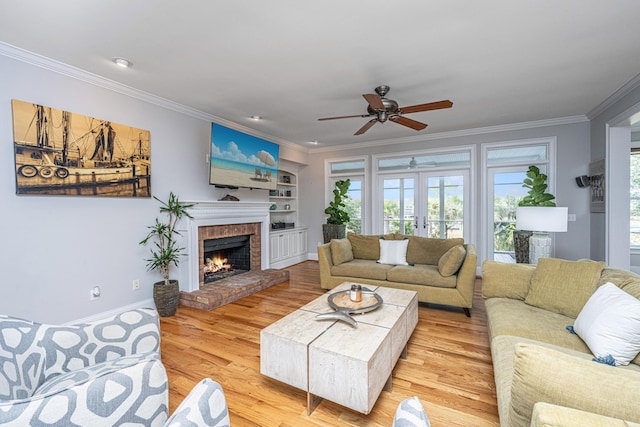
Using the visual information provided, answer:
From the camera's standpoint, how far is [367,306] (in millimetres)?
2293

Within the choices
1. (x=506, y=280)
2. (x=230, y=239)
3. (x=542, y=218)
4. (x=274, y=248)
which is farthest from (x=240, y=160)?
(x=542, y=218)

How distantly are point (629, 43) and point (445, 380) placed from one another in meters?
3.16

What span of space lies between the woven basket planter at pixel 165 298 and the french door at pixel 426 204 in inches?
156

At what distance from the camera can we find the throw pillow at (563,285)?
6.83ft

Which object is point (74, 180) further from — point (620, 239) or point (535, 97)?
point (620, 239)

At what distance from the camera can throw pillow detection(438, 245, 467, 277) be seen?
3.33 metres

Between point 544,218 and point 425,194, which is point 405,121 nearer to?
point 544,218

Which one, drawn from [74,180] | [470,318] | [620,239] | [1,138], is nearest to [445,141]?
[620,239]

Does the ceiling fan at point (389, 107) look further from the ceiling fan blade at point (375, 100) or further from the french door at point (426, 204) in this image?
the french door at point (426, 204)

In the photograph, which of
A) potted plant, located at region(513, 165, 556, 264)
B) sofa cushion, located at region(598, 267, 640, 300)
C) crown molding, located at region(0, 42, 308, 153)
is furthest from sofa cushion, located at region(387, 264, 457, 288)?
crown molding, located at region(0, 42, 308, 153)

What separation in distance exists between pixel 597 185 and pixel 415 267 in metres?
2.88

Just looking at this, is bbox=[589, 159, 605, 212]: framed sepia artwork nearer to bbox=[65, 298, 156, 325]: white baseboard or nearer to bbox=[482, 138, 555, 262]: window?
bbox=[482, 138, 555, 262]: window

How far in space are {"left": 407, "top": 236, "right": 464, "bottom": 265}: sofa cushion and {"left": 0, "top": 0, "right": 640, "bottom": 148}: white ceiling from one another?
187cm

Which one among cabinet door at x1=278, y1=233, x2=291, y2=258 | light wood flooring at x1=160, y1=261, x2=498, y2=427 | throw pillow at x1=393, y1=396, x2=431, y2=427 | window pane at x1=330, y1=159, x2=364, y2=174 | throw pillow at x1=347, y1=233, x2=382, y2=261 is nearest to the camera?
throw pillow at x1=393, y1=396, x2=431, y2=427
